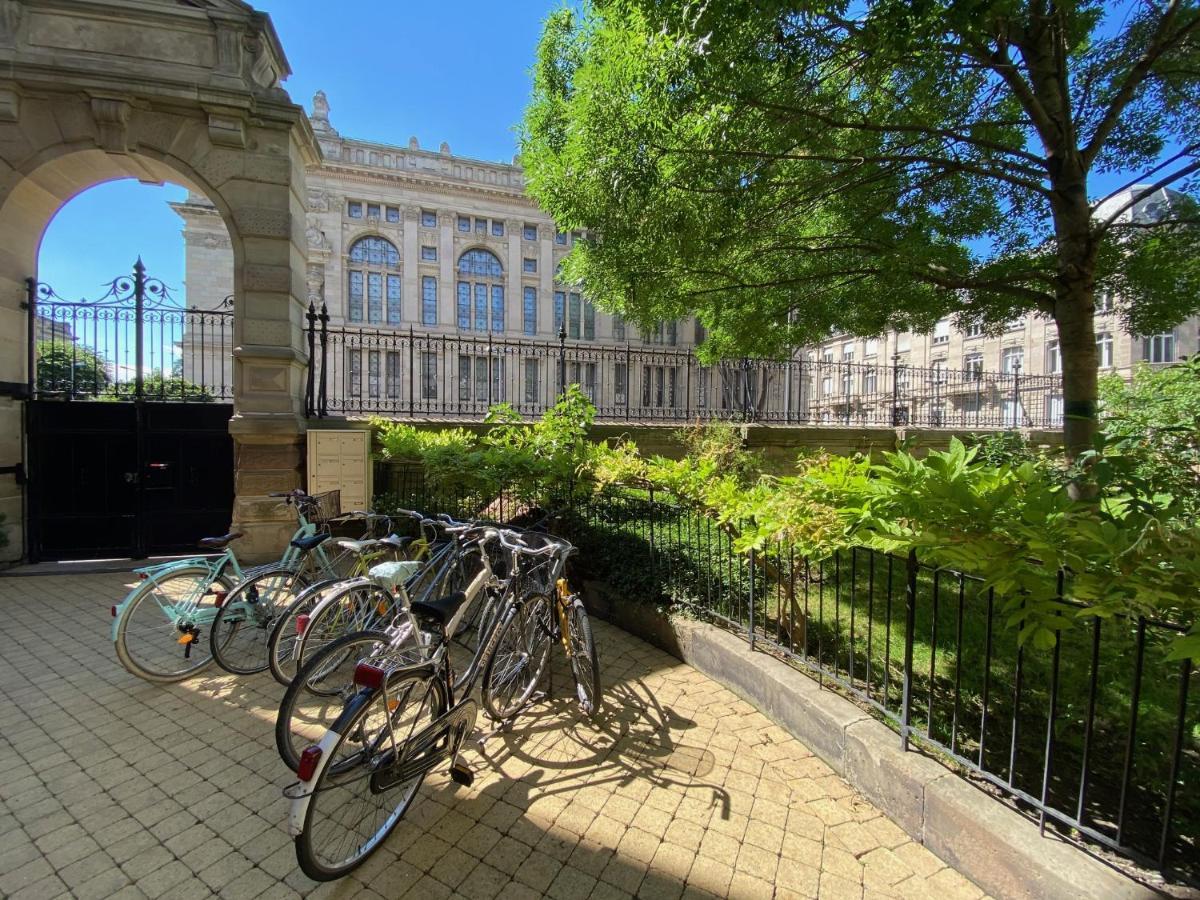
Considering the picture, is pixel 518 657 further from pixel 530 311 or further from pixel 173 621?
pixel 530 311

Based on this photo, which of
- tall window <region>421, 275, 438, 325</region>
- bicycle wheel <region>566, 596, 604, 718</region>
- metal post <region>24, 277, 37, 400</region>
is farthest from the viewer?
tall window <region>421, 275, 438, 325</region>

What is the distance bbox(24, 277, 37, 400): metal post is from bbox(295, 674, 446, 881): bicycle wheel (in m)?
8.35

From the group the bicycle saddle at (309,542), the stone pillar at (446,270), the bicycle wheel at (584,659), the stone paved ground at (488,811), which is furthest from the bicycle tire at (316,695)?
the stone pillar at (446,270)

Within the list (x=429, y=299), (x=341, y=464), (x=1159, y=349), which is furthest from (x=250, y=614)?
(x=1159, y=349)

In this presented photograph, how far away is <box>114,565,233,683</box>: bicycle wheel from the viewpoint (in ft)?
13.3

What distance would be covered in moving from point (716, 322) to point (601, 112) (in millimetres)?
3188

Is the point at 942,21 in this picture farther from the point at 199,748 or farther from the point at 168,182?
the point at 168,182

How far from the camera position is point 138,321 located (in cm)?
796

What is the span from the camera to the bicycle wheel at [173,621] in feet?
13.3

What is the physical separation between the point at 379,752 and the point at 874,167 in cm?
659

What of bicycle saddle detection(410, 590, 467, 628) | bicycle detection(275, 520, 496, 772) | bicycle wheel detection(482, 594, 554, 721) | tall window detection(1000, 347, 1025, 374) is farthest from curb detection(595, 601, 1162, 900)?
tall window detection(1000, 347, 1025, 374)

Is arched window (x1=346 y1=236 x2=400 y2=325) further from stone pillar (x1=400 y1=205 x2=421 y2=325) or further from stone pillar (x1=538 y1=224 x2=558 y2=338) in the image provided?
stone pillar (x1=538 y1=224 x2=558 y2=338)

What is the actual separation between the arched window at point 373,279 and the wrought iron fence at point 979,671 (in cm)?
3871

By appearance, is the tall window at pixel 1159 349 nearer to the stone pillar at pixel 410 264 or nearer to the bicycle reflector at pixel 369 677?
the bicycle reflector at pixel 369 677
